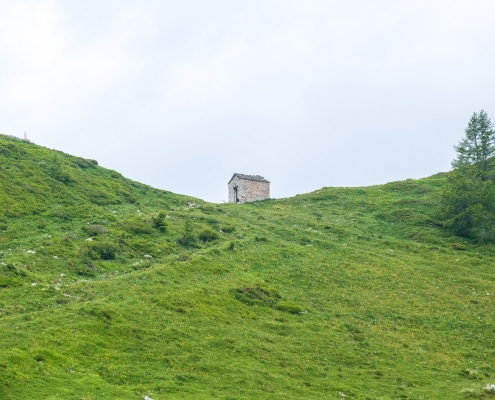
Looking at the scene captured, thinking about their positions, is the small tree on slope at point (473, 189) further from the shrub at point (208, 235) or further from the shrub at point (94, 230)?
the shrub at point (94, 230)

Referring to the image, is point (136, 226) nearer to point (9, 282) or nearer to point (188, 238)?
point (188, 238)

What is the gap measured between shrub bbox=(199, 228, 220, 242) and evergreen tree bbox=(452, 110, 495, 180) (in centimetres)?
3950

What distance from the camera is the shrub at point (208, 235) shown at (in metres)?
51.6

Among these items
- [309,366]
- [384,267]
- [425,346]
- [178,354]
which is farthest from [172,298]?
[384,267]

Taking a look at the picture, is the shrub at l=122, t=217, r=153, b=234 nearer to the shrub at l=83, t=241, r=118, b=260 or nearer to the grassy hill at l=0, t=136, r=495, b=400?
the grassy hill at l=0, t=136, r=495, b=400

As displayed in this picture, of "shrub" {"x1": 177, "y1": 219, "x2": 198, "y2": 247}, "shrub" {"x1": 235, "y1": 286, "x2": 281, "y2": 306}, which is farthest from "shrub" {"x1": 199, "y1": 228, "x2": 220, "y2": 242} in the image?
"shrub" {"x1": 235, "y1": 286, "x2": 281, "y2": 306}

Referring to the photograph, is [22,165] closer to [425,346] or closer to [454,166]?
[425,346]

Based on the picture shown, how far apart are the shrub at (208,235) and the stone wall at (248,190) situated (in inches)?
1232

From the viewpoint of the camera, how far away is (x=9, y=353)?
21.1m

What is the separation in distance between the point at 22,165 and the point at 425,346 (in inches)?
1870

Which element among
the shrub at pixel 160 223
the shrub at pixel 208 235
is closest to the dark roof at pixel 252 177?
the shrub at pixel 208 235

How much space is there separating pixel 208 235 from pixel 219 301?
18078mm

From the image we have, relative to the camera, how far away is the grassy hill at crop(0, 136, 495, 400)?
2356 cm

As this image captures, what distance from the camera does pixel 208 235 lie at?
5200cm
